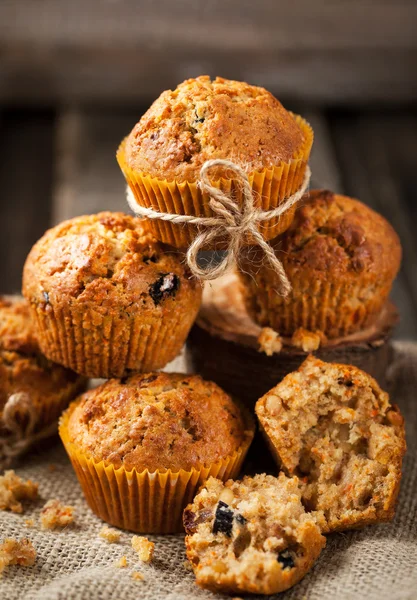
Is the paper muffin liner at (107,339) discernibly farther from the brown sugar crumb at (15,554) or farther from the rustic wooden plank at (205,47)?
the rustic wooden plank at (205,47)

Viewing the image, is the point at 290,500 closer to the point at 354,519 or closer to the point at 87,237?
the point at 354,519

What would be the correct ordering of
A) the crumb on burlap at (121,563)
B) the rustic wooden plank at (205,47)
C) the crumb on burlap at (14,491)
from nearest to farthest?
the crumb on burlap at (121,563) → the crumb on burlap at (14,491) → the rustic wooden plank at (205,47)

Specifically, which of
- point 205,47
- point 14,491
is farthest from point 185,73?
point 14,491

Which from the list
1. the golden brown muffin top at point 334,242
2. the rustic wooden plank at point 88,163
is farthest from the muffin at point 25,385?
the rustic wooden plank at point 88,163

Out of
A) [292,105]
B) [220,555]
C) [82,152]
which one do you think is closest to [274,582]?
[220,555]

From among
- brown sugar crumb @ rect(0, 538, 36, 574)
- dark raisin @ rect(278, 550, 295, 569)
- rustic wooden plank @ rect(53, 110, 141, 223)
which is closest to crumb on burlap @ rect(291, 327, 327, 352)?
dark raisin @ rect(278, 550, 295, 569)

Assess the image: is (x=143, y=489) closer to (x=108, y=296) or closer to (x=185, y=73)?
(x=108, y=296)
